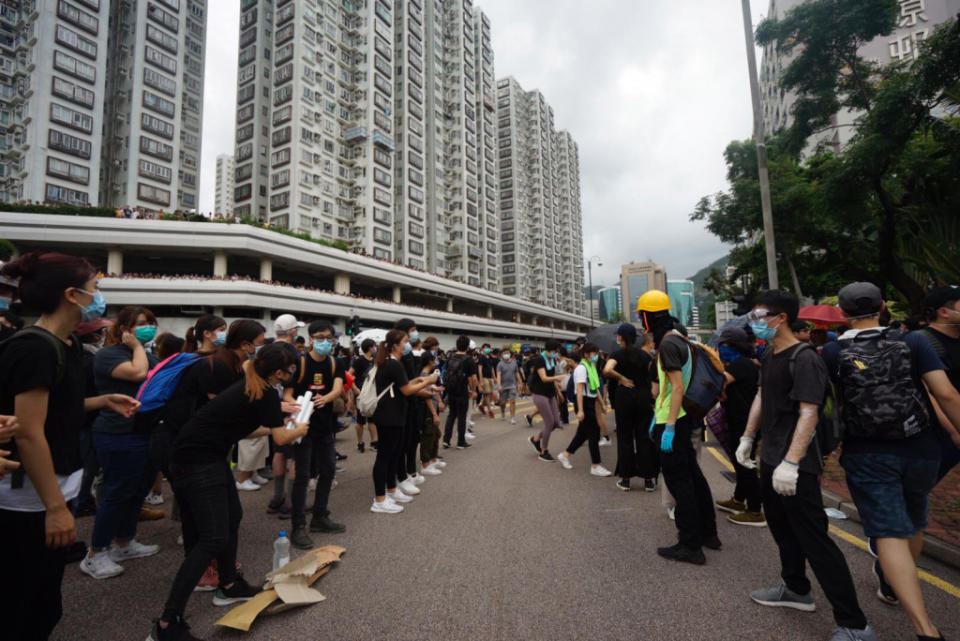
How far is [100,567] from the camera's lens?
3486 mm

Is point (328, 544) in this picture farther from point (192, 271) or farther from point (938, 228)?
point (192, 271)

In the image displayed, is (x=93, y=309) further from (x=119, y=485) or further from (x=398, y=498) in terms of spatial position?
(x=398, y=498)

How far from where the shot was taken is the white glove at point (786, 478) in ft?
8.61

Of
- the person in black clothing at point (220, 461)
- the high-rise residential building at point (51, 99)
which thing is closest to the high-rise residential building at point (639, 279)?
the high-rise residential building at point (51, 99)

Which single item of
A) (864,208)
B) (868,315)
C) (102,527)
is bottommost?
(102,527)

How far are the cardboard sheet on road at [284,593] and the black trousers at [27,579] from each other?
928mm

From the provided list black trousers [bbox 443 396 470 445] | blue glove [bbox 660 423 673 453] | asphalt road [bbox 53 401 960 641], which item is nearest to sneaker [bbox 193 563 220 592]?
asphalt road [bbox 53 401 960 641]

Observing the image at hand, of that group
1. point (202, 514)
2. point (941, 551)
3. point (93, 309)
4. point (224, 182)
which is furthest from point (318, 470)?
point (224, 182)

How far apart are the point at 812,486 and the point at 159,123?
60.2 m

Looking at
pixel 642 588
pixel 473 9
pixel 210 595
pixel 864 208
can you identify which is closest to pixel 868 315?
pixel 642 588

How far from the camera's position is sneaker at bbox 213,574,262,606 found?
3064mm

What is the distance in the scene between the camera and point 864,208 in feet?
41.7

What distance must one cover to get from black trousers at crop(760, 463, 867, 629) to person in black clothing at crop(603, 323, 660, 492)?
2.74 m

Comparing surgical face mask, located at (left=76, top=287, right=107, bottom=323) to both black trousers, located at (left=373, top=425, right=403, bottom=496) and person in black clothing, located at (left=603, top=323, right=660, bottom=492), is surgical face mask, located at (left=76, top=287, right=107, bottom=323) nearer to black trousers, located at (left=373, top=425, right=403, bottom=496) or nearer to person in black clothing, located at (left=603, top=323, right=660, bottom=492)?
black trousers, located at (left=373, top=425, right=403, bottom=496)
